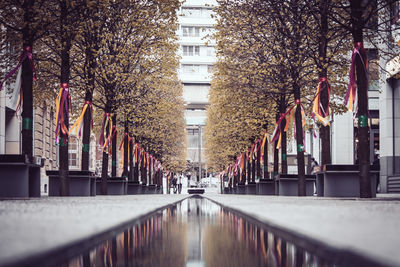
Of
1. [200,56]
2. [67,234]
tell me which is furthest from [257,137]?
[200,56]

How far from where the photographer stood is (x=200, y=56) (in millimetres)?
102312

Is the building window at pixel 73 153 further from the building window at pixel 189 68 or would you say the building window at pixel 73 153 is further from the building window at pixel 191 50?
the building window at pixel 191 50

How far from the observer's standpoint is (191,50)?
4075 inches

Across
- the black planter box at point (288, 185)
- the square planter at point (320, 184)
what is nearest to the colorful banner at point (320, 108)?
the square planter at point (320, 184)

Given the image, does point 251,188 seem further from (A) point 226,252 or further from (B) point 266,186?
(A) point 226,252

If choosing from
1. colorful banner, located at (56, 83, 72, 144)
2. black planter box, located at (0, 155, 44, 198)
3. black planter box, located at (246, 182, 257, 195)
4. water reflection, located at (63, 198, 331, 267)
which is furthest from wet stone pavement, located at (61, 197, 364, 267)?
black planter box, located at (246, 182, 257, 195)

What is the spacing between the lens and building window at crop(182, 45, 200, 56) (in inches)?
4051

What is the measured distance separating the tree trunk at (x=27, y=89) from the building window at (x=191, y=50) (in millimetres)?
88582

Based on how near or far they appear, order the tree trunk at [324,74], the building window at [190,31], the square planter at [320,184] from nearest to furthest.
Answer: the tree trunk at [324,74] → the square planter at [320,184] → the building window at [190,31]

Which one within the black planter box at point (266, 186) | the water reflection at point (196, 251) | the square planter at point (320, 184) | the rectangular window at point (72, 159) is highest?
the rectangular window at point (72, 159)

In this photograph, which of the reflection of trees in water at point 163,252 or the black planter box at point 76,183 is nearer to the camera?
the reflection of trees in water at point 163,252

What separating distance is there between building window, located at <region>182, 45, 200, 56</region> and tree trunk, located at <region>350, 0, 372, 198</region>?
90.3 meters

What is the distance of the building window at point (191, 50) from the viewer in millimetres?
102900

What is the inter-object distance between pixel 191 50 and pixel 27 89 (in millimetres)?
89842
